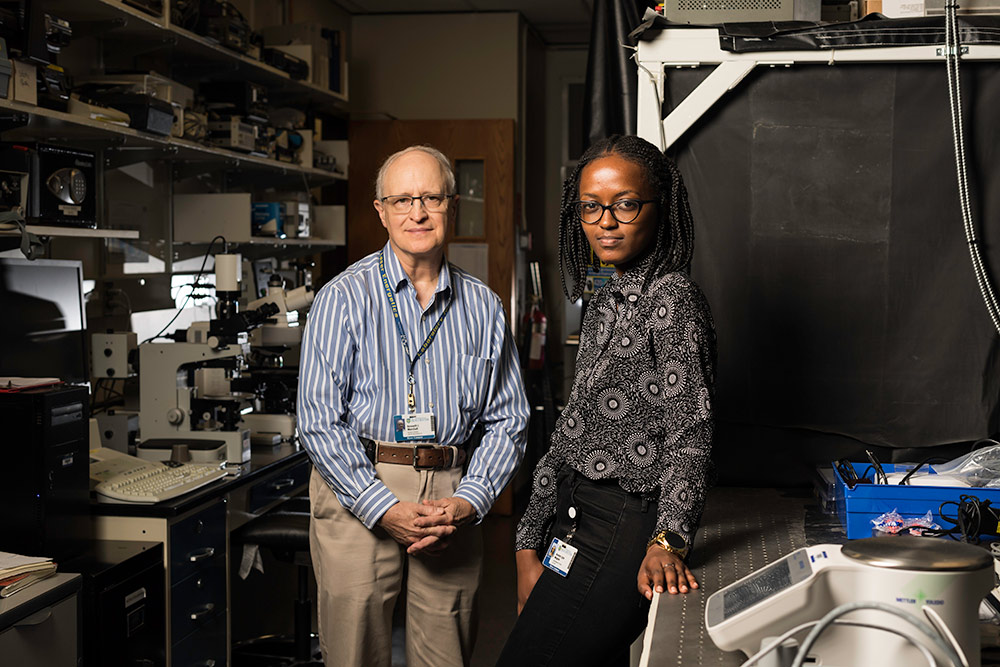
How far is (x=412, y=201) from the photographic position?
203 cm

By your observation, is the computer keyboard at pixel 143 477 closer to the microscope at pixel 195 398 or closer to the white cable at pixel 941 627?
the microscope at pixel 195 398

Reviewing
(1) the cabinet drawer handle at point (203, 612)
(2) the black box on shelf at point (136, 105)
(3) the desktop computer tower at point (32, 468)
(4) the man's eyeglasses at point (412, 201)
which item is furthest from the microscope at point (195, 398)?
(4) the man's eyeglasses at point (412, 201)

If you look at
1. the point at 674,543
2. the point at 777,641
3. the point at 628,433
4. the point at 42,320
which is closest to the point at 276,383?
the point at 42,320

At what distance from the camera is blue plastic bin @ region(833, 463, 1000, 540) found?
5.43 feet

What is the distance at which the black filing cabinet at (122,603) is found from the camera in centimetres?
213

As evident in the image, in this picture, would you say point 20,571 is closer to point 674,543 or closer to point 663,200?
point 674,543

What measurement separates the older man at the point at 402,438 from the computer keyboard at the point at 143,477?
0.57 meters

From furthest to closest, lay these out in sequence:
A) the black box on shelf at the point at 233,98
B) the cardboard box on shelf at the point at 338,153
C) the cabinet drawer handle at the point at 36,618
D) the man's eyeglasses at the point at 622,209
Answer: the cardboard box on shelf at the point at 338,153 < the black box on shelf at the point at 233,98 < the cabinet drawer handle at the point at 36,618 < the man's eyeglasses at the point at 622,209

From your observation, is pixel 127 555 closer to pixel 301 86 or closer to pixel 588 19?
pixel 301 86

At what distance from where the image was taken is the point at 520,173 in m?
5.73

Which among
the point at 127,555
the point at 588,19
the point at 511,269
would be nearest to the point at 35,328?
the point at 127,555

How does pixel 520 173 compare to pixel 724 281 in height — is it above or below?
above

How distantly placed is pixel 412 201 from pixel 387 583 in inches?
32.5

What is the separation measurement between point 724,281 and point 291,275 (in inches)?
114
